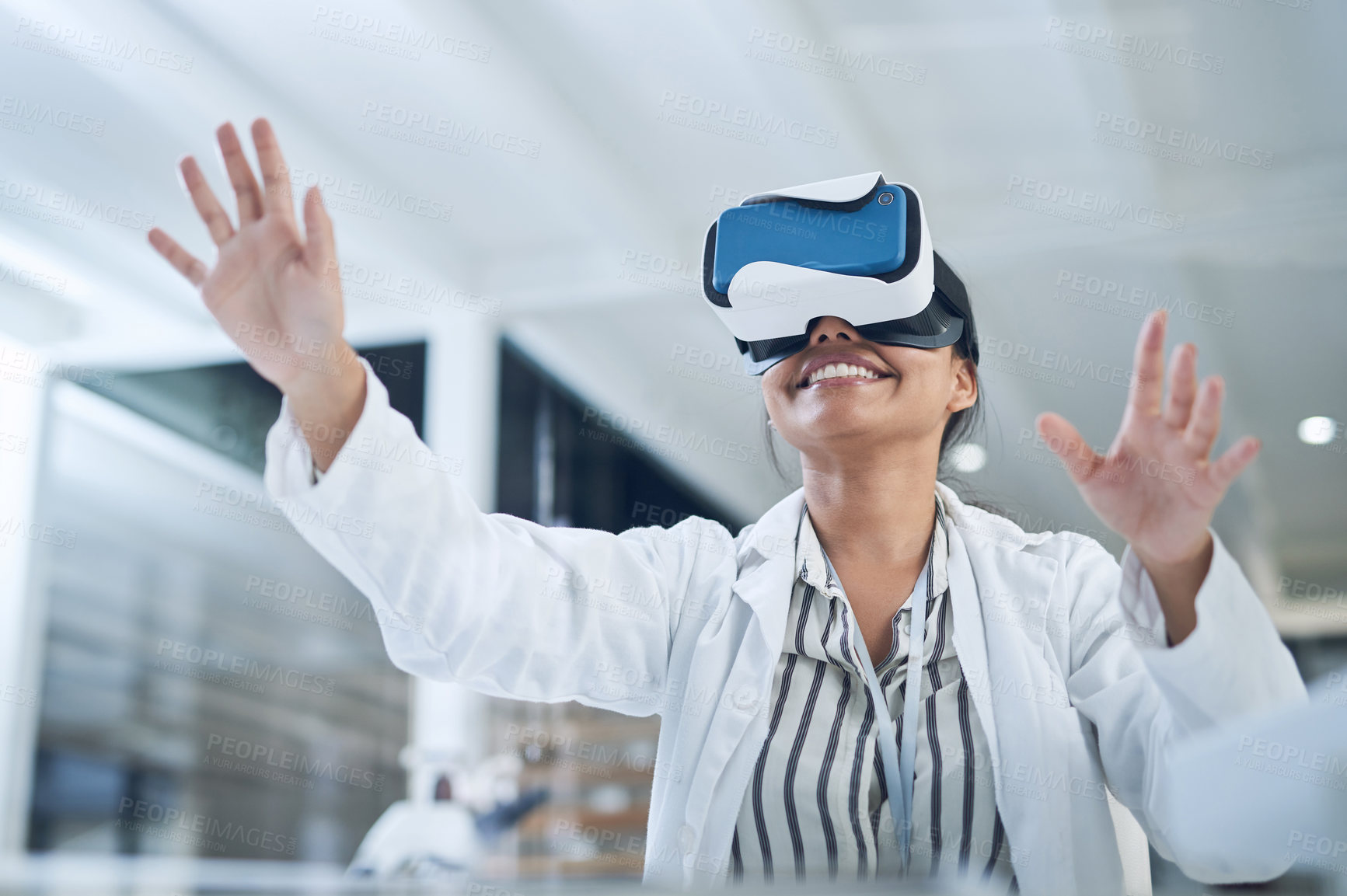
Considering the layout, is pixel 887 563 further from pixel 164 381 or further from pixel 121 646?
pixel 121 646

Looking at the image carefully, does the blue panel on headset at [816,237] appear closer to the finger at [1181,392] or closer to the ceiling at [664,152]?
the finger at [1181,392]

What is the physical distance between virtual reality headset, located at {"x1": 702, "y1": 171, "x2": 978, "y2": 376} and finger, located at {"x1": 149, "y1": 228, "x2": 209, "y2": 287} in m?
0.63

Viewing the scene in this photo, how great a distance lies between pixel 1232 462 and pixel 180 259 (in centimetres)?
111

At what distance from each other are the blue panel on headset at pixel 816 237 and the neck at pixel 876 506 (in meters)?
0.26

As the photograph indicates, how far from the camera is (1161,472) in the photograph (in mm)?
1081

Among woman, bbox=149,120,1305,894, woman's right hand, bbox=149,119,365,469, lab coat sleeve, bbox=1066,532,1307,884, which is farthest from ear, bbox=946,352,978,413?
woman's right hand, bbox=149,119,365,469

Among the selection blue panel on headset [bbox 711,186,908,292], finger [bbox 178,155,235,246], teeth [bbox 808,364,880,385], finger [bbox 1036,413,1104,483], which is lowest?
finger [bbox 1036,413,1104,483]

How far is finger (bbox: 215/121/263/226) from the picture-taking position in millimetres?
1213

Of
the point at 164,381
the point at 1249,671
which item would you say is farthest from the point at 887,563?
the point at 164,381

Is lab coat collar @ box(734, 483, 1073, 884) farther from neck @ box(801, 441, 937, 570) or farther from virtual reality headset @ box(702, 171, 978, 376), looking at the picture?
virtual reality headset @ box(702, 171, 978, 376)

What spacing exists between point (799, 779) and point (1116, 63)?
8.93 feet

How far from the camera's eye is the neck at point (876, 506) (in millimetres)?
1498

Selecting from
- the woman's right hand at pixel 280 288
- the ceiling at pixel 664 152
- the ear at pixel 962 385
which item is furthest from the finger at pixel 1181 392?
the ceiling at pixel 664 152

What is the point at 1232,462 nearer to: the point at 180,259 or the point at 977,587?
the point at 977,587
